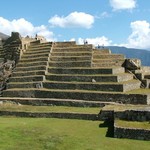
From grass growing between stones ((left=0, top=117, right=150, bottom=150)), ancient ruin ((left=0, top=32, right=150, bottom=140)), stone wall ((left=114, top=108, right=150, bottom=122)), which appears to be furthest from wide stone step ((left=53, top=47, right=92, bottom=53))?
stone wall ((left=114, top=108, right=150, bottom=122))

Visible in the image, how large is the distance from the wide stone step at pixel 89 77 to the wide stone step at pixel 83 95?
204 centimetres

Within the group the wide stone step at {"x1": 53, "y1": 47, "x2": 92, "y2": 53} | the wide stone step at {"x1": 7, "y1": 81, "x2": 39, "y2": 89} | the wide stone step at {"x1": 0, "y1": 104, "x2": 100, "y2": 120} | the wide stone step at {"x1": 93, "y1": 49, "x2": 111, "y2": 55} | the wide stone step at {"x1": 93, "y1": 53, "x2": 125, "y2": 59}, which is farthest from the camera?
the wide stone step at {"x1": 53, "y1": 47, "x2": 92, "y2": 53}

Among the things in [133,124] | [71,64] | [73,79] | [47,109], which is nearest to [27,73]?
[71,64]

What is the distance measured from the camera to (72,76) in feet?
112

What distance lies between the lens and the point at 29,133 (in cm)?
2202

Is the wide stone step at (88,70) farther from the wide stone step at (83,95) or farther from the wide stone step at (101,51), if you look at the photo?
the wide stone step at (101,51)

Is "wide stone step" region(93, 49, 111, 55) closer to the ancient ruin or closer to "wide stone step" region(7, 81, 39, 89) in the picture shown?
the ancient ruin

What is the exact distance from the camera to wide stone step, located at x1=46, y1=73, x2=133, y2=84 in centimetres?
3233

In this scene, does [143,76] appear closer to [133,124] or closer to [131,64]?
[131,64]

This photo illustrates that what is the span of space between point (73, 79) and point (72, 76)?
0.29m

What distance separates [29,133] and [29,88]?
43.4ft

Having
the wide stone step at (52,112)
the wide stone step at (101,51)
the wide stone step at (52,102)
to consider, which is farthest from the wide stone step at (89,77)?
the wide stone step at (101,51)

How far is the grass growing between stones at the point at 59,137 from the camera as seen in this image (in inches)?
758

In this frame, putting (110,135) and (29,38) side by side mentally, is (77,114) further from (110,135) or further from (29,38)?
(29,38)
